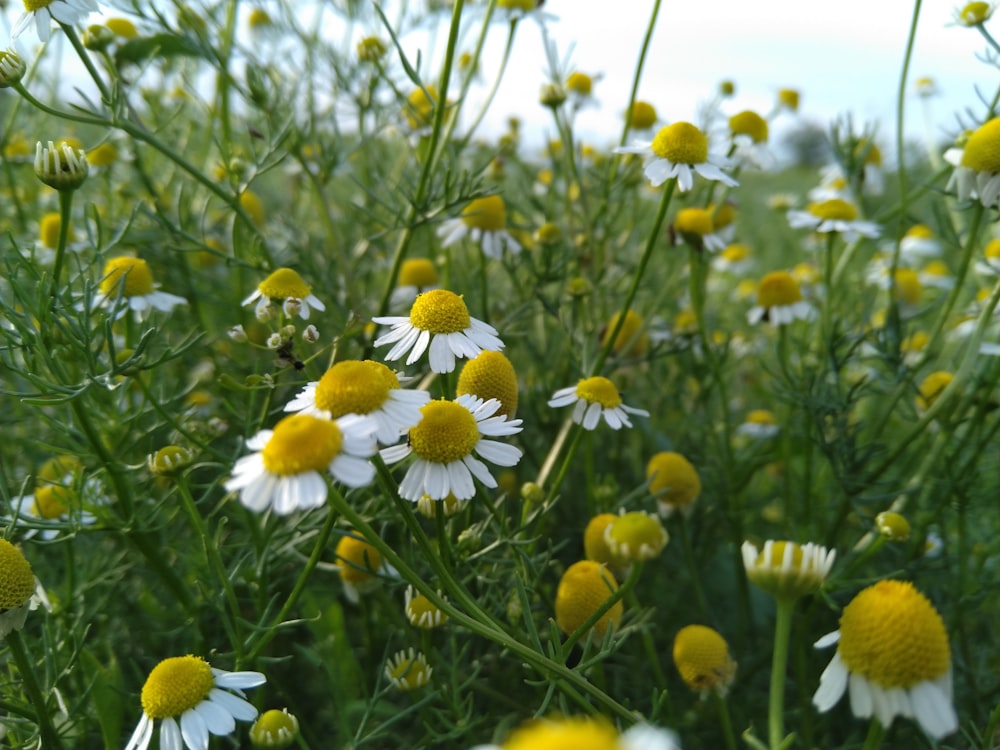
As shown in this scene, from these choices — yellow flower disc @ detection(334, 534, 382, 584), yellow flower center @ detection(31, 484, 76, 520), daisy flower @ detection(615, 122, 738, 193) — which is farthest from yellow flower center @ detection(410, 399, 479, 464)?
yellow flower center @ detection(31, 484, 76, 520)

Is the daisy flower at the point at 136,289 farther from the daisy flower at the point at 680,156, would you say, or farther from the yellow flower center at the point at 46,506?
the daisy flower at the point at 680,156

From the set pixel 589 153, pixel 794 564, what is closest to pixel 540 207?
pixel 589 153

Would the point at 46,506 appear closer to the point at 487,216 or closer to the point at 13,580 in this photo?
the point at 13,580

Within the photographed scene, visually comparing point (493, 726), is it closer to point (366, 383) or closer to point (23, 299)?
point (366, 383)

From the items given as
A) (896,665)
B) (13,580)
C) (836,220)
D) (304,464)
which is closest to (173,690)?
(13,580)

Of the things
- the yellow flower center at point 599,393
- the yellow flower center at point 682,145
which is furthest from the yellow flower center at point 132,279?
the yellow flower center at point 682,145

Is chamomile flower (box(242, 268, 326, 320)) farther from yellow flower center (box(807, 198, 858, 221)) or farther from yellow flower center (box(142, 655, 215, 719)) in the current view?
yellow flower center (box(807, 198, 858, 221))
